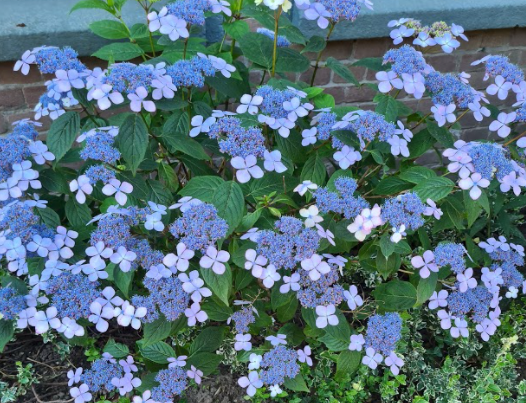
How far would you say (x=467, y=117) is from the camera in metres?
3.13

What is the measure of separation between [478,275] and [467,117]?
1.14 meters

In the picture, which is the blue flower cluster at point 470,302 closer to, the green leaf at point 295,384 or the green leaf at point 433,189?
the green leaf at point 433,189

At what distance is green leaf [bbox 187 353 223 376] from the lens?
161 cm

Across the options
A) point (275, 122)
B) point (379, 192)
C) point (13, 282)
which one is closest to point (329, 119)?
point (275, 122)

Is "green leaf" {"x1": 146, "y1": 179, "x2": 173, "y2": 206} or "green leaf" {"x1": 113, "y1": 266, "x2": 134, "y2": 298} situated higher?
"green leaf" {"x1": 146, "y1": 179, "x2": 173, "y2": 206}

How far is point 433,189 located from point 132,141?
0.85m

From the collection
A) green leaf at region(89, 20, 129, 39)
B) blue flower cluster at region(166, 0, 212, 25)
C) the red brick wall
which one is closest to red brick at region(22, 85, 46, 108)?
the red brick wall

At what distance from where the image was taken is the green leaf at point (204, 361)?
1.61 meters

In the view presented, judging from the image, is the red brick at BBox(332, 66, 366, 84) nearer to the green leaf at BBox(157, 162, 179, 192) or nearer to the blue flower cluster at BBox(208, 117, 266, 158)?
the green leaf at BBox(157, 162, 179, 192)

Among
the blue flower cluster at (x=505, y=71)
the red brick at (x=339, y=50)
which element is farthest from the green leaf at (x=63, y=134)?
the red brick at (x=339, y=50)

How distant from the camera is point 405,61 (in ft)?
5.02

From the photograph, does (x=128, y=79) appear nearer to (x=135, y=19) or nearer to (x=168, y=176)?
(x=168, y=176)

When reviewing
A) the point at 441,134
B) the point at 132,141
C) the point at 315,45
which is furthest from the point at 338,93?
the point at 132,141

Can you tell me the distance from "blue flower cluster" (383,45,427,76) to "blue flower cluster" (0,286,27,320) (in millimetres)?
1274
